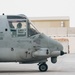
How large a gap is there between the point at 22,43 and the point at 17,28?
0.74 m

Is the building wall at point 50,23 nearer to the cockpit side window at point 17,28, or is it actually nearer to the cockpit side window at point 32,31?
the cockpit side window at point 32,31

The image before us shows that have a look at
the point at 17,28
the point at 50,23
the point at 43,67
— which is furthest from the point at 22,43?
the point at 50,23

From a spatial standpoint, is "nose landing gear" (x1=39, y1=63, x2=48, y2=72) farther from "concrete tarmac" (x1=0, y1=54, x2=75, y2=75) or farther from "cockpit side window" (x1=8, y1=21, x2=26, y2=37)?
"cockpit side window" (x1=8, y1=21, x2=26, y2=37)

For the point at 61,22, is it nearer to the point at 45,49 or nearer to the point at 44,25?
the point at 44,25

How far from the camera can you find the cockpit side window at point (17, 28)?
57.0 ft

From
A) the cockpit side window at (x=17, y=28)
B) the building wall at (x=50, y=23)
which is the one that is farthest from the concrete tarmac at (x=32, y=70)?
the building wall at (x=50, y=23)

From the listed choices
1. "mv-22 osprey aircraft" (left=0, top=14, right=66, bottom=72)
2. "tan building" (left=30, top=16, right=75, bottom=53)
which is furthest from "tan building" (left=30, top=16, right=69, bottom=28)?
"mv-22 osprey aircraft" (left=0, top=14, right=66, bottom=72)

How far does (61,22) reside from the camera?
64.8 m

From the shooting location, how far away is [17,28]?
1741cm

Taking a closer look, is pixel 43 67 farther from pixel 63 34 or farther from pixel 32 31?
pixel 63 34

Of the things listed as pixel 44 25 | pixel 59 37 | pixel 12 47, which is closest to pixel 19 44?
pixel 12 47

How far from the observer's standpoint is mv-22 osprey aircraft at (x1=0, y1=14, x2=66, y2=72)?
17266 mm

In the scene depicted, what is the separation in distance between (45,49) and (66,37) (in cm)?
4117

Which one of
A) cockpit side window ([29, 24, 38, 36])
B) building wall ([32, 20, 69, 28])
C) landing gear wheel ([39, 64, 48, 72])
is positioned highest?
cockpit side window ([29, 24, 38, 36])
